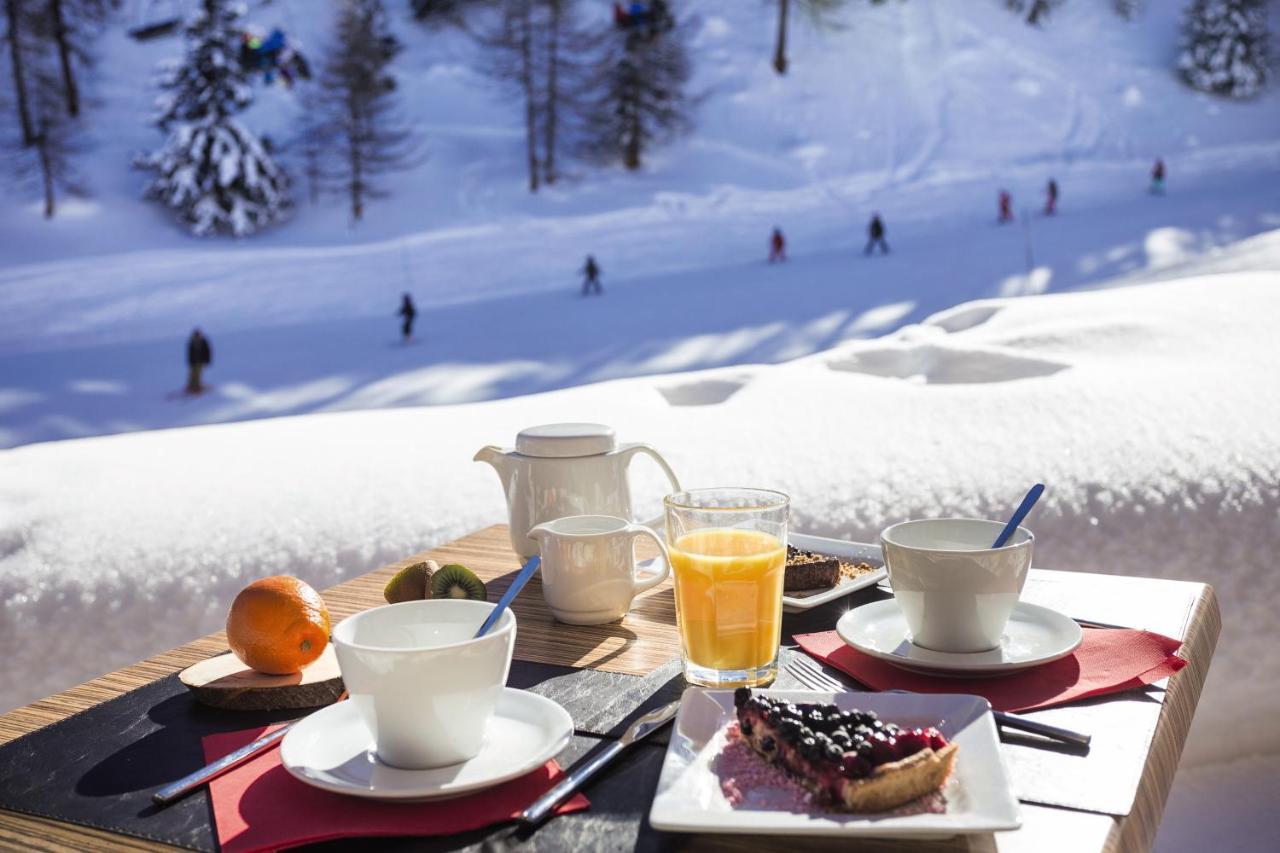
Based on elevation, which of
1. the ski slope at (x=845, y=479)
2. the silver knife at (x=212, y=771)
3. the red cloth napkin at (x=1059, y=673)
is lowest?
the ski slope at (x=845, y=479)

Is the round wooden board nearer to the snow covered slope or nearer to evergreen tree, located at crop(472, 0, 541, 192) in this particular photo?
the snow covered slope

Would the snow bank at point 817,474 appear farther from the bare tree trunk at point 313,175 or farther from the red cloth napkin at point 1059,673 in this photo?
the bare tree trunk at point 313,175

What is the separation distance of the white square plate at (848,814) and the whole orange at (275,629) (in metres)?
0.49

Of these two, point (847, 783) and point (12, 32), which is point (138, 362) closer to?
point (12, 32)

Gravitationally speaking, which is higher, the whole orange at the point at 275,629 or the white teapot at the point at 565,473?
the white teapot at the point at 565,473

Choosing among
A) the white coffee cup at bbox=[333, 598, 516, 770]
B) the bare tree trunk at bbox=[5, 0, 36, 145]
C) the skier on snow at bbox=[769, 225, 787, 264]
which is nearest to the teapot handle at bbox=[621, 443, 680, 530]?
the white coffee cup at bbox=[333, 598, 516, 770]

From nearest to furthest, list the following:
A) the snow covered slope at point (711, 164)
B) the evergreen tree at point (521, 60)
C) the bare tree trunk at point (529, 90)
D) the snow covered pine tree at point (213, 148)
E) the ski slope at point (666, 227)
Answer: the ski slope at point (666, 227) → the snow covered slope at point (711, 164) → the snow covered pine tree at point (213, 148) → the bare tree trunk at point (529, 90) → the evergreen tree at point (521, 60)

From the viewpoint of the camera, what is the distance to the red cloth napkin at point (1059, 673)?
1.18 metres

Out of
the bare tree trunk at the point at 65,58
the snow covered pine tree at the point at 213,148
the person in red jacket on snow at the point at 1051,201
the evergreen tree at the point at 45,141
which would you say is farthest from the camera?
the bare tree trunk at the point at 65,58

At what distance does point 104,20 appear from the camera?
26328mm

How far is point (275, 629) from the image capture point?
1.27 m

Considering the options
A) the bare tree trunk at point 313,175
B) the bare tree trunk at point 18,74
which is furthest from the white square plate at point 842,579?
the bare tree trunk at point 18,74

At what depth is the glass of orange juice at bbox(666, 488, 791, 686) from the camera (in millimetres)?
1229

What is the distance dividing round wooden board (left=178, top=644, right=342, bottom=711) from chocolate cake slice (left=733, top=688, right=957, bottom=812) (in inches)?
19.8
